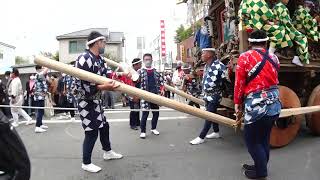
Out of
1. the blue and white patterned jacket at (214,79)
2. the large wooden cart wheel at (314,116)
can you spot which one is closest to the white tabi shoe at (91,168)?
the blue and white patterned jacket at (214,79)

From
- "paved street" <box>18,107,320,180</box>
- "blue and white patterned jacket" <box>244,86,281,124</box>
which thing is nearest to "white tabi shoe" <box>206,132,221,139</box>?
"paved street" <box>18,107,320,180</box>

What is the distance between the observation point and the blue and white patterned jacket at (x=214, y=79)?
22.0ft

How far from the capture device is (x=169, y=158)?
236 inches

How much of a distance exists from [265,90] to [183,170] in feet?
5.07

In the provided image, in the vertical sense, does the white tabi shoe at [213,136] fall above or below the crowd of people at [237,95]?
below

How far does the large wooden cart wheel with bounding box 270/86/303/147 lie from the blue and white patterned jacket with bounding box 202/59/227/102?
3.54 ft

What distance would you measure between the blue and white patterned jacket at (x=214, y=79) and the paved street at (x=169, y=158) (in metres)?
0.85

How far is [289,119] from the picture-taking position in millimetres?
6113

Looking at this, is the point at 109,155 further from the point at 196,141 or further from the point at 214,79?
the point at 214,79

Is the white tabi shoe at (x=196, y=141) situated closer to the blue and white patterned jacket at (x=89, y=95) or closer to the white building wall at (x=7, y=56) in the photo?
the blue and white patterned jacket at (x=89, y=95)

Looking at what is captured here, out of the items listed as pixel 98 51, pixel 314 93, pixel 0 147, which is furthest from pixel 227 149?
pixel 0 147

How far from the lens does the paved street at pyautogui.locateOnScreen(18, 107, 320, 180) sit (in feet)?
16.9

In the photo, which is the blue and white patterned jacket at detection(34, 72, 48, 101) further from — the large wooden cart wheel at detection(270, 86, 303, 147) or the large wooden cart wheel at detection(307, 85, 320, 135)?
the large wooden cart wheel at detection(307, 85, 320, 135)

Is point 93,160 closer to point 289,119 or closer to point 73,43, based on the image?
point 289,119
